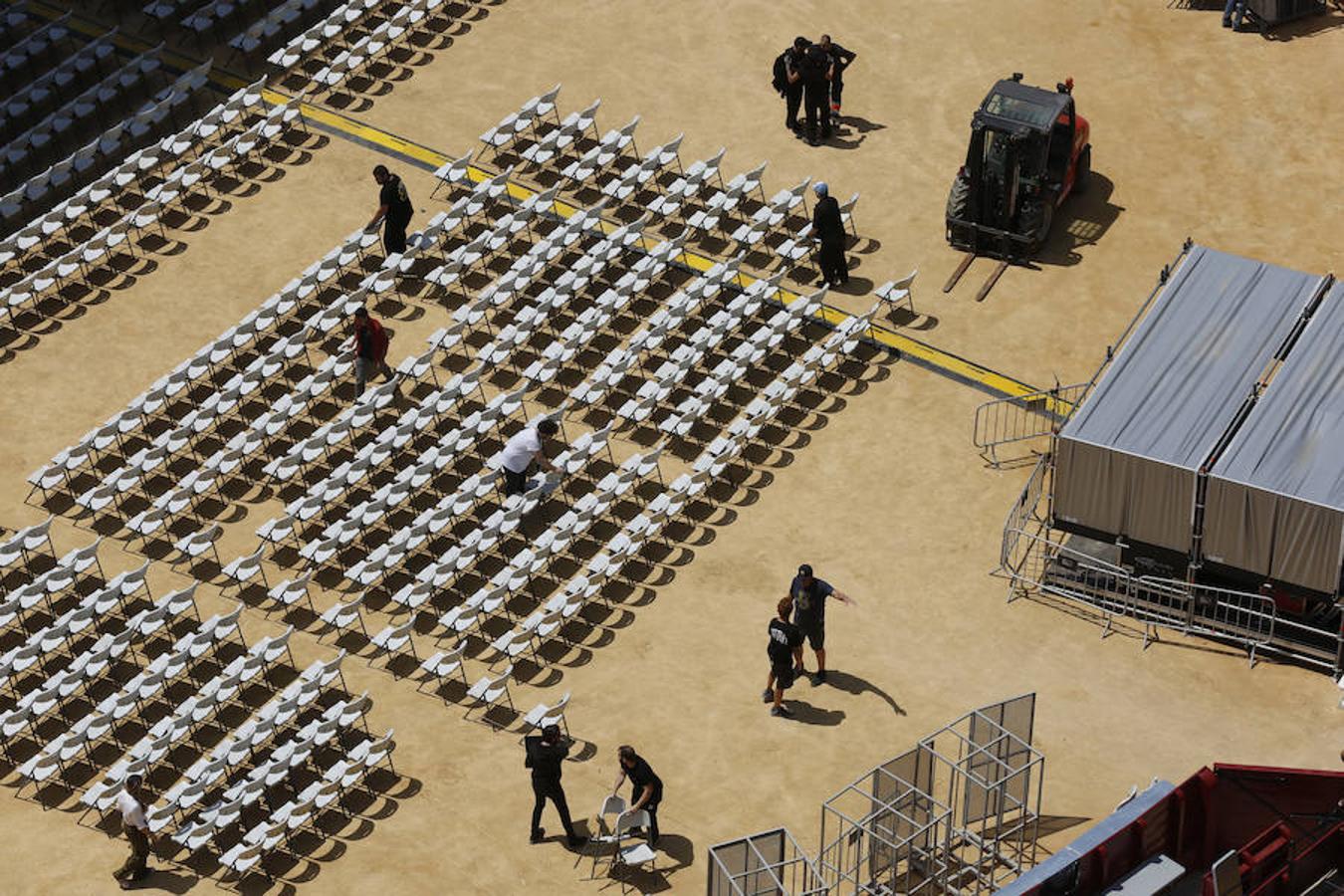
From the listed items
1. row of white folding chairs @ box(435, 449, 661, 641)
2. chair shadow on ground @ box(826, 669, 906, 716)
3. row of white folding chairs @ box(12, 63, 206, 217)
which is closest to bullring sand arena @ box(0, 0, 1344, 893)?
chair shadow on ground @ box(826, 669, 906, 716)

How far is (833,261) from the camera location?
40.4m

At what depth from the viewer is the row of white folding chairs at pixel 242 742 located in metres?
32.8

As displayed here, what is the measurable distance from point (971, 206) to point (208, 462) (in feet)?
39.0

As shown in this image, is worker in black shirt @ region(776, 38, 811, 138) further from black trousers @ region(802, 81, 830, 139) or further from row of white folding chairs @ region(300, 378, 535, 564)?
row of white folding chairs @ region(300, 378, 535, 564)

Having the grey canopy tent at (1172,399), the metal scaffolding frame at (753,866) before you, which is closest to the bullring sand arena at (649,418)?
the grey canopy tent at (1172,399)

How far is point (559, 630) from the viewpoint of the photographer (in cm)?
3525

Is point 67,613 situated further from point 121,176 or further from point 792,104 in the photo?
point 792,104

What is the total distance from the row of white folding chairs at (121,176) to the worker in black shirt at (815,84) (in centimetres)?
868

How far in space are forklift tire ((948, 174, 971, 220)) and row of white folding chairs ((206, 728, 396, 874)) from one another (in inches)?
505

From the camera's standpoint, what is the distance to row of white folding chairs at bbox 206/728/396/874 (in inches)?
1252

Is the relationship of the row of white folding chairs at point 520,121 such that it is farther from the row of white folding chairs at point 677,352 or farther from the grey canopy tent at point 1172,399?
the grey canopy tent at point 1172,399

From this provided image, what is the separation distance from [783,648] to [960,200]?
10.4 meters

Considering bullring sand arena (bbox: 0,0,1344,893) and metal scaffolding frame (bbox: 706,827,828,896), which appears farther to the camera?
bullring sand arena (bbox: 0,0,1344,893)

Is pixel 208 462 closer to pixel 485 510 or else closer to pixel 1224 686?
pixel 485 510
